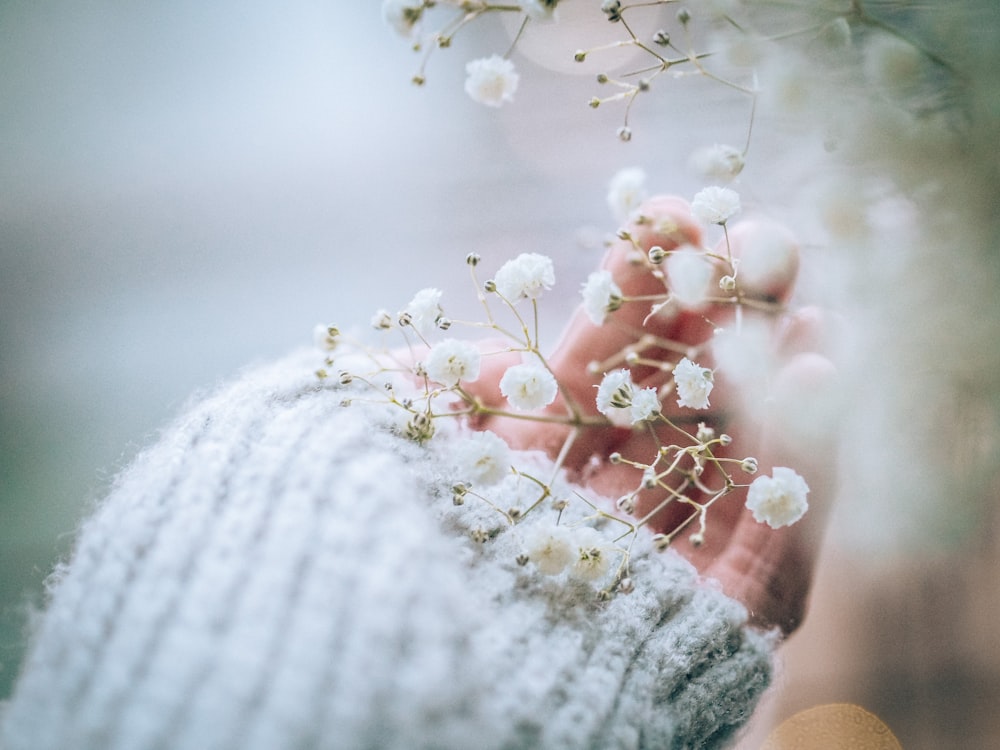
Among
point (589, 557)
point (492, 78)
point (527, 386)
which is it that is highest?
point (492, 78)

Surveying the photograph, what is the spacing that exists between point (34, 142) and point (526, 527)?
753 millimetres

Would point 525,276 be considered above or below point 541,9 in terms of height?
below

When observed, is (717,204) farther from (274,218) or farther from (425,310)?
(274,218)

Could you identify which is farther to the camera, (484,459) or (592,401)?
(592,401)

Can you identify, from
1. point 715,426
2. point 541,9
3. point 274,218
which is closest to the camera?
point 541,9

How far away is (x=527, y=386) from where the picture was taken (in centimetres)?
39

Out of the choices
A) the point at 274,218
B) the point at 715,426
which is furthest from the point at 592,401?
the point at 274,218

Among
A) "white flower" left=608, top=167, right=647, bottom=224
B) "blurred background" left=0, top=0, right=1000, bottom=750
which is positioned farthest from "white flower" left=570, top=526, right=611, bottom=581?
"blurred background" left=0, top=0, right=1000, bottom=750

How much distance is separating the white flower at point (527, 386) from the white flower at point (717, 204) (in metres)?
0.13

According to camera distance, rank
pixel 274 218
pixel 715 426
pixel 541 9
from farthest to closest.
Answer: pixel 274 218 → pixel 715 426 → pixel 541 9

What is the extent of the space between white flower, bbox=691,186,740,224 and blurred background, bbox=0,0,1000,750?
380 mm

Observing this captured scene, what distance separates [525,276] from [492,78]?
12 cm

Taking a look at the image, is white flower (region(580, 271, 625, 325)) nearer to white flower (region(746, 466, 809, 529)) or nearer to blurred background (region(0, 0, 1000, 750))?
white flower (region(746, 466, 809, 529))

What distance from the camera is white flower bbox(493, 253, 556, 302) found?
1.30ft
